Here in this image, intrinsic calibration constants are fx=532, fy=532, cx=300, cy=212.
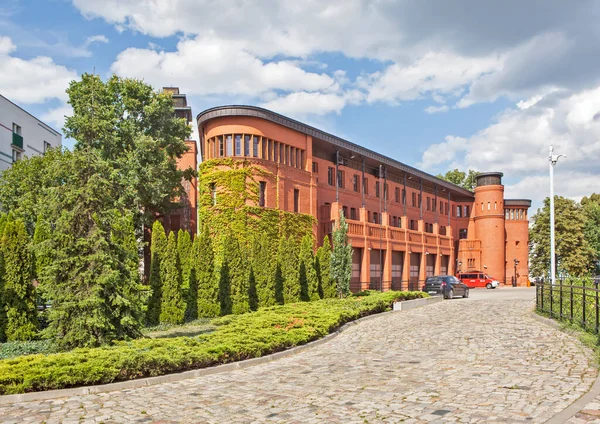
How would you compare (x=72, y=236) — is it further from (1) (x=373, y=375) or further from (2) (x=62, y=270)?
(1) (x=373, y=375)

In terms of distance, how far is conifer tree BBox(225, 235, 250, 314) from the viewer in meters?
25.7

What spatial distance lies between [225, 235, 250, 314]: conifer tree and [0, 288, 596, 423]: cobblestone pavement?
11.2 m

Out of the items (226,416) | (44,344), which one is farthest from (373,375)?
(44,344)

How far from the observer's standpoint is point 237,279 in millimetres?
25844

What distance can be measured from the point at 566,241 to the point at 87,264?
63323mm

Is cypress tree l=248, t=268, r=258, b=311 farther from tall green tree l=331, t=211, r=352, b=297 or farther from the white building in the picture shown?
the white building

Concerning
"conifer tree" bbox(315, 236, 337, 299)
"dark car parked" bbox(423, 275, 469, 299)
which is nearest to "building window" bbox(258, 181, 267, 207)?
"conifer tree" bbox(315, 236, 337, 299)

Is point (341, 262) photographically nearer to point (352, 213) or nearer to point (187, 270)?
point (187, 270)

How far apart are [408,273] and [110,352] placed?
39839 millimetres

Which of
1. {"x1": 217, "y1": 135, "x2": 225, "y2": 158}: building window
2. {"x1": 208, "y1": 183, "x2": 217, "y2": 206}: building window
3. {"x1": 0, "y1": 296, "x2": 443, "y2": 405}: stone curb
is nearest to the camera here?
{"x1": 0, "y1": 296, "x2": 443, "y2": 405}: stone curb

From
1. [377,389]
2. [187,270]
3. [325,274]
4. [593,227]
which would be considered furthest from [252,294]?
[593,227]

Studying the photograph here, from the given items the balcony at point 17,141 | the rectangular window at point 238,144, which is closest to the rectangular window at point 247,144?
the rectangular window at point 238,144

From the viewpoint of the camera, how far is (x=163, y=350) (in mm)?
11477

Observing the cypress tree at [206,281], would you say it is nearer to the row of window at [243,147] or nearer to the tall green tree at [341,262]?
the tall green tree at [341,262]
